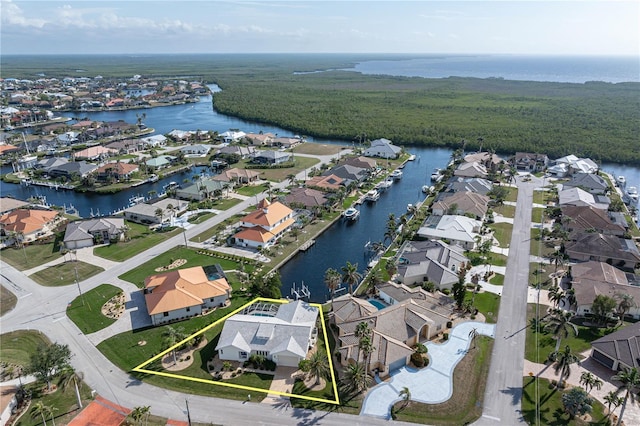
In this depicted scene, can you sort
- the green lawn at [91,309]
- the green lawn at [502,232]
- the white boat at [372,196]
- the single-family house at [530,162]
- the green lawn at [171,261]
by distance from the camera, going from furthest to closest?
1. the single-family house at [530,162]
2. the white boat at [372,196]
3. the green lawn at [502,232]
4. the green lawn at [171,261]
5. the green lawn at [91,309]

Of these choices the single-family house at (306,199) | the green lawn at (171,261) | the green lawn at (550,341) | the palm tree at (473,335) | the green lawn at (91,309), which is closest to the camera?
the green lawn at (550,341)

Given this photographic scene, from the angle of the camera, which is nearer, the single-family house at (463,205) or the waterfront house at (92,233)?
the waterfront house at (92,233)

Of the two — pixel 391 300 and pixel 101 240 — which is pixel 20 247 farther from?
pixel 391 300

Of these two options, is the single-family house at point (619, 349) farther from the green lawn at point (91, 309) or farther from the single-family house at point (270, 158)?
the single-family house at point (270, 158)

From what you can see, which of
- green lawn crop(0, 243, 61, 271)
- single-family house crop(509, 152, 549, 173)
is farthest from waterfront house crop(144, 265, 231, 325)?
single-family house crop(509, 152, 549, 173)

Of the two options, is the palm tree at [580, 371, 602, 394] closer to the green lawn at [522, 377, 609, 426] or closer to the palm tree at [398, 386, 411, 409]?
the green lawn at [522, 377, 609, 426]

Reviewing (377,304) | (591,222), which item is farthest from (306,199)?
(591,222)

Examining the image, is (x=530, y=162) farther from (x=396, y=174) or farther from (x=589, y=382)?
(x=589, y=382)

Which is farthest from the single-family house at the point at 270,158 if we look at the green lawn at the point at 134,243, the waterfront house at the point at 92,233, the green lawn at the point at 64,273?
the green lawn at the point at 64,273
